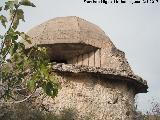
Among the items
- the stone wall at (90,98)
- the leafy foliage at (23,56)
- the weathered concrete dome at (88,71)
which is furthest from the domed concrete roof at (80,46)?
the leafy foliage at (23,56)

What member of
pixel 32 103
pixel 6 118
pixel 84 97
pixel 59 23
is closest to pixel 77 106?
pixel 84 97

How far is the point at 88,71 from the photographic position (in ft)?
34.0

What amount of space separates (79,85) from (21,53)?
5.06m

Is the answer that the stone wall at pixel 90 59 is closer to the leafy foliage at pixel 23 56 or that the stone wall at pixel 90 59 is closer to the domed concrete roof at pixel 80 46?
the domed concrete roof at pixel 80 46

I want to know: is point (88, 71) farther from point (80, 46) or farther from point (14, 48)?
point (14, 48)

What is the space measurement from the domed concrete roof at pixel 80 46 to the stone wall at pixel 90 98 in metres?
0.50

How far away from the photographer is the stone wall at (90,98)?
33.8ft

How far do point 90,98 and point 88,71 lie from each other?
770 mm

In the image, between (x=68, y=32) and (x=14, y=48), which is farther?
(x=68, y=32)

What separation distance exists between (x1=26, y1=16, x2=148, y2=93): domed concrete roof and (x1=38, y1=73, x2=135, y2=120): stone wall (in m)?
0.50

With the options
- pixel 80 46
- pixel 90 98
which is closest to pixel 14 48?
pixel 90 98

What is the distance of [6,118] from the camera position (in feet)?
29.7

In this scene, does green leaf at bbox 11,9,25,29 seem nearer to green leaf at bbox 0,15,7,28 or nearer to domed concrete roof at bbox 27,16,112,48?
green leaf at bbox 0,15,7,28

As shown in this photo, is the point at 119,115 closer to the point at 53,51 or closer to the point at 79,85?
the point at 79,85
